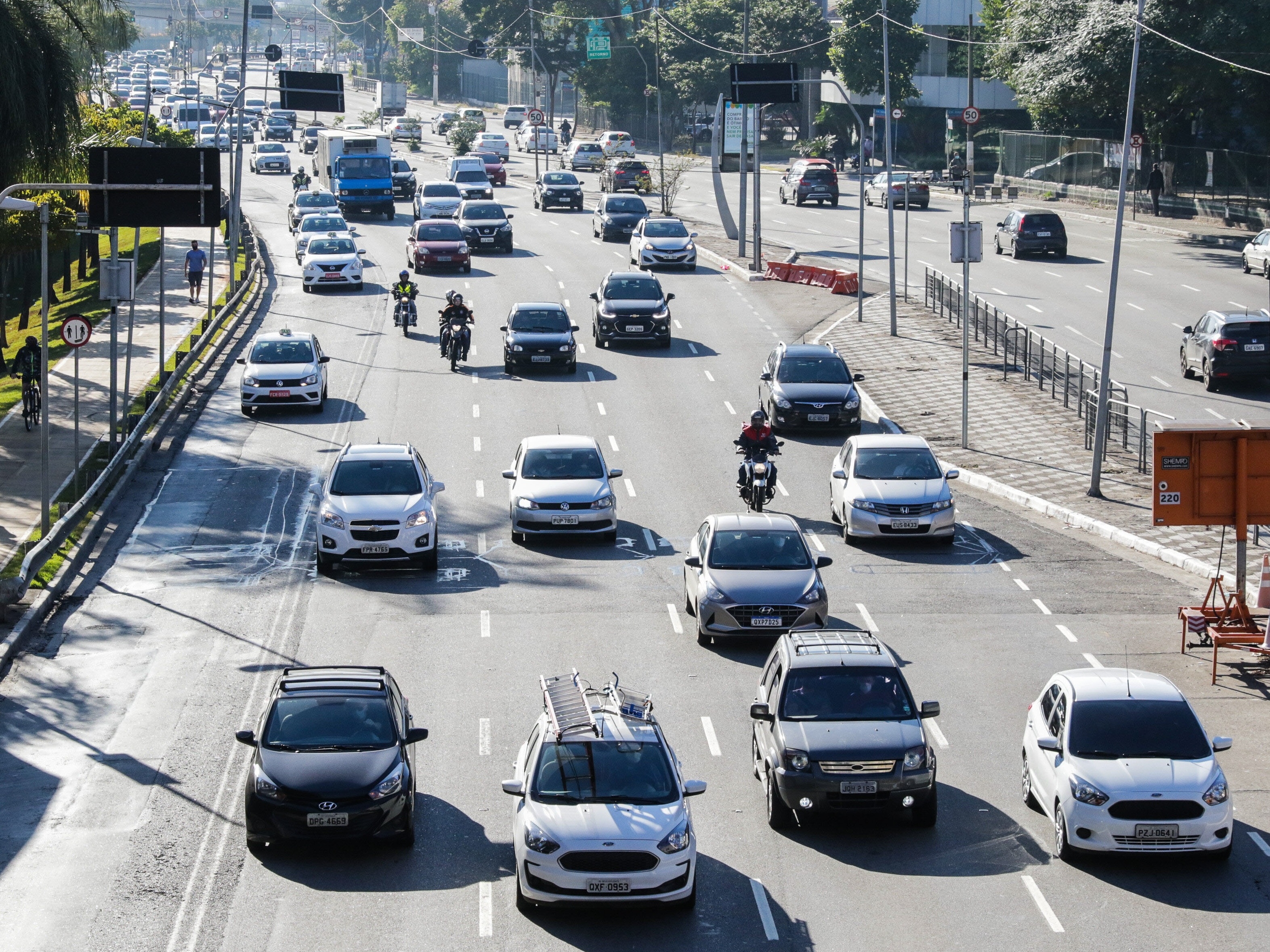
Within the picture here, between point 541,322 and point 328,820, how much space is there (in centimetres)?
2686

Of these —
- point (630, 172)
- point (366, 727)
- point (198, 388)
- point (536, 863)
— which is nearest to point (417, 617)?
point (366, 727)

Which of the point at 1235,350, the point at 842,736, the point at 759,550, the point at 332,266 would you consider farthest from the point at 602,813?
the point at 332,266

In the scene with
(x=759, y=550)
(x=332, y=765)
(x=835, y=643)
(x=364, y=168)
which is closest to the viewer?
(x=332, y=765)

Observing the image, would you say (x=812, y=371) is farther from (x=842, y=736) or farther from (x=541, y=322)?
(x=842, y=736)

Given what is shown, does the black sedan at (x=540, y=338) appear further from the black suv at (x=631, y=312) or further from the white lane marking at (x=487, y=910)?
the white lane marking at (x=487, y=910)

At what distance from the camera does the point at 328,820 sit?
14492 millimetres

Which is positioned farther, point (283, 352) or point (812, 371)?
point (283, 352)

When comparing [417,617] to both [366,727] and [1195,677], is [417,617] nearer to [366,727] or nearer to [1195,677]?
[366,727]

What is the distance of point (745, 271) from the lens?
55125mm

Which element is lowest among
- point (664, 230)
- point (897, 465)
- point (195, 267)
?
point (897, 465)

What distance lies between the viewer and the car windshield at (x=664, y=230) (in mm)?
56125

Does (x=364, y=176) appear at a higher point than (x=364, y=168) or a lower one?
lower

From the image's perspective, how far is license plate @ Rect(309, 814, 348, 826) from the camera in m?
14.5

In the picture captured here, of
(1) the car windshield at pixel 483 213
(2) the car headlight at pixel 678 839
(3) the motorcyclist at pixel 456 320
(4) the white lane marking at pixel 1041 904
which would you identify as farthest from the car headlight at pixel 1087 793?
(1) the car windshield at pixel 483 213
